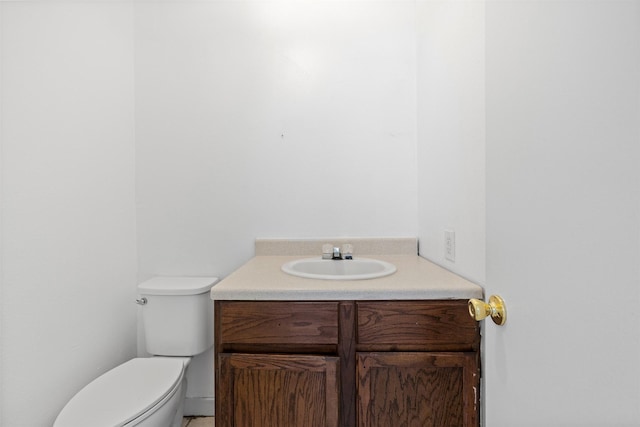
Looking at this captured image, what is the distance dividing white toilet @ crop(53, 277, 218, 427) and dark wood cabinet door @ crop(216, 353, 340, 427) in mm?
329

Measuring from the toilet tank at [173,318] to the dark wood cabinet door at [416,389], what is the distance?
88 cm

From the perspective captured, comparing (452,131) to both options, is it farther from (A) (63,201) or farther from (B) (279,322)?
(A) (63,201)

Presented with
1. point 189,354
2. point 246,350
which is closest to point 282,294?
point 246,350

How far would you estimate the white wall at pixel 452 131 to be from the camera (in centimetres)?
102

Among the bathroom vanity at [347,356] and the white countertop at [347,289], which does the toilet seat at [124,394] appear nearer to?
the bathroom vanity at [347,356]

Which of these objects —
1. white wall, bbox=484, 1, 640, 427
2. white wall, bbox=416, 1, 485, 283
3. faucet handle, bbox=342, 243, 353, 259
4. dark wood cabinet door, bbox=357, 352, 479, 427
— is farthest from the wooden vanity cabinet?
faucet handle, bbox=342, 243, 353, 259

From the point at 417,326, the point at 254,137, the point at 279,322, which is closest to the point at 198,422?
the point at 279,322

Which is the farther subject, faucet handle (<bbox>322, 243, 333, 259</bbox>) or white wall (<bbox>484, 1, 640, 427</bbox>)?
faucet handle (<bbox>322, 243, 333, 259</bbox>)

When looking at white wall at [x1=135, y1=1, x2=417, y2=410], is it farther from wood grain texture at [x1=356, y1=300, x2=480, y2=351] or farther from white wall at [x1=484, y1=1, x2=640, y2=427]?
white wall at [x1=484, y1=1, x2=640, y2=427]

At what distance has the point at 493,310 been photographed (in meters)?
0.58

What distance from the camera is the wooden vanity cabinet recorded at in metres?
0.97

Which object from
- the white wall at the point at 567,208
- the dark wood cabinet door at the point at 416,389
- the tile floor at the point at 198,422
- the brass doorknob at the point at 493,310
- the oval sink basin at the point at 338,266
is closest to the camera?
the white wall at the point at 567,208

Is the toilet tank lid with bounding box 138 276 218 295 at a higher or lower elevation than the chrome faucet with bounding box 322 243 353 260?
lower

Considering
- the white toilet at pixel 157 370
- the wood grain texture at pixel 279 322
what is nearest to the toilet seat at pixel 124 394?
the white toilet at pixel 157 370
